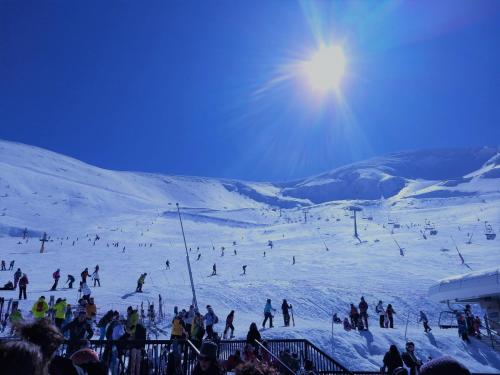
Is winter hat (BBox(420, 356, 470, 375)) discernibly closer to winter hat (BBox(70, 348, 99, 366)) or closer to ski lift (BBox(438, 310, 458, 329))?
winter hat (BBox(70, 348, 99, 366))

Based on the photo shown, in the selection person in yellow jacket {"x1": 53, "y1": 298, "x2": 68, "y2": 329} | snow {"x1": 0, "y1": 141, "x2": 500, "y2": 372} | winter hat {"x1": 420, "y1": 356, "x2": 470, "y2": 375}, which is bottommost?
winter hat {"x1": 420, "y1": 356, "x2": 470, "y2": 375}

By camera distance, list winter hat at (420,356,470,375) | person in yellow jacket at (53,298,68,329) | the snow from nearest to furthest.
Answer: winter hat at (420,356,470,375) < person in yellow jacket at (53,298,68,329) < the snow

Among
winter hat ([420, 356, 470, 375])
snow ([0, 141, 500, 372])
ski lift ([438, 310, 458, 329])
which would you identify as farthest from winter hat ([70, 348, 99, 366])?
ski lift ([438, 310, 458, 329])

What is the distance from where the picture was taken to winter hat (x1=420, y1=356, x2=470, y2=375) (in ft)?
8.99

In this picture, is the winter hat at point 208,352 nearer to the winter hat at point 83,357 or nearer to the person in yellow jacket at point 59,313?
the winter hat at point 83,357

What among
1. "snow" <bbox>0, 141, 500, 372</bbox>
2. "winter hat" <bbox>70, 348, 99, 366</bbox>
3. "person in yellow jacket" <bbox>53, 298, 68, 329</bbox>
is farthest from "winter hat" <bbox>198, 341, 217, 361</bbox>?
"snow" <bbox>0, 141, 500, 372</bbox>

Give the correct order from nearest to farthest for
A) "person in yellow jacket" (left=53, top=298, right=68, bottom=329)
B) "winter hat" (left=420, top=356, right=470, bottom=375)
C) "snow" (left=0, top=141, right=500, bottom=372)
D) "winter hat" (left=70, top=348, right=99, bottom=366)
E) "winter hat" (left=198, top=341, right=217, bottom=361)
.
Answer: "winter hat" (left=420, top=356, right=470, bottom=375), "winter hat" (left=70, top=348, right=99, bottom=366), "winter hat" (left=198, top=341, right=217, bottom=361), "person in yellow jacket" (left=53, top=298, right=68, bottom=329), "snow" (left=0, top=141, right=500, bottom=372)

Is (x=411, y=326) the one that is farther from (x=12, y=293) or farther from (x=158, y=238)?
(x=158, y=238)

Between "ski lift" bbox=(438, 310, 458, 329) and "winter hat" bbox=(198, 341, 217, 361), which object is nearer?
"winter hat" bbox=(198, 341, 217, 361)

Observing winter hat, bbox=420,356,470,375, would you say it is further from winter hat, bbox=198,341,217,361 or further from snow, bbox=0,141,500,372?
snow, bbox=0,141,500,372

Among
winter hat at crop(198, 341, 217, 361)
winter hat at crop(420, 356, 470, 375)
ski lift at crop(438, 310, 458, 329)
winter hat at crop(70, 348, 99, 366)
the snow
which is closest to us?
winter hat at crop(420, 356, 470, 375)

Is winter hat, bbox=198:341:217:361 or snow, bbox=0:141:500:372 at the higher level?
snow, bbox=0:141:500:372

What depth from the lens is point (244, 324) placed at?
2112 cm

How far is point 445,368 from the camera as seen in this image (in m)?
2.76
